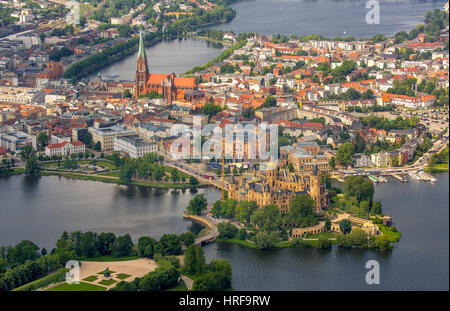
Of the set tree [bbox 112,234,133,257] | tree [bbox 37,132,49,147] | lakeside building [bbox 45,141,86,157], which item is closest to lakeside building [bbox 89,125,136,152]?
lakeside building [bbox 45,141,86,157]

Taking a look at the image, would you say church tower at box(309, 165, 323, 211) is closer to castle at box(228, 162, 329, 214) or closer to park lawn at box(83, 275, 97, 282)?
castle at box(228, 162, 329, 214)

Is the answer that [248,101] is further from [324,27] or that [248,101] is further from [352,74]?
[324,27]

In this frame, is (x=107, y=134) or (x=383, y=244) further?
(x=107, y=134)

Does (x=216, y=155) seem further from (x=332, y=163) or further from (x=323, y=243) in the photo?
(x=323, y=243)

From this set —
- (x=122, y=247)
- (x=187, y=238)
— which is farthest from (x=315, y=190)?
(x=122, y=247)

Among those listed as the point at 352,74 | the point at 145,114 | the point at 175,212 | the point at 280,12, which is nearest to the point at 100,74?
the point at 145,114

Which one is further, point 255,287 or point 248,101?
point 248,101

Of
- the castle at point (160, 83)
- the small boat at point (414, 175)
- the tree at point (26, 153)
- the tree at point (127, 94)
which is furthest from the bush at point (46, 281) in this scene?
the tree at point (127, 94)
